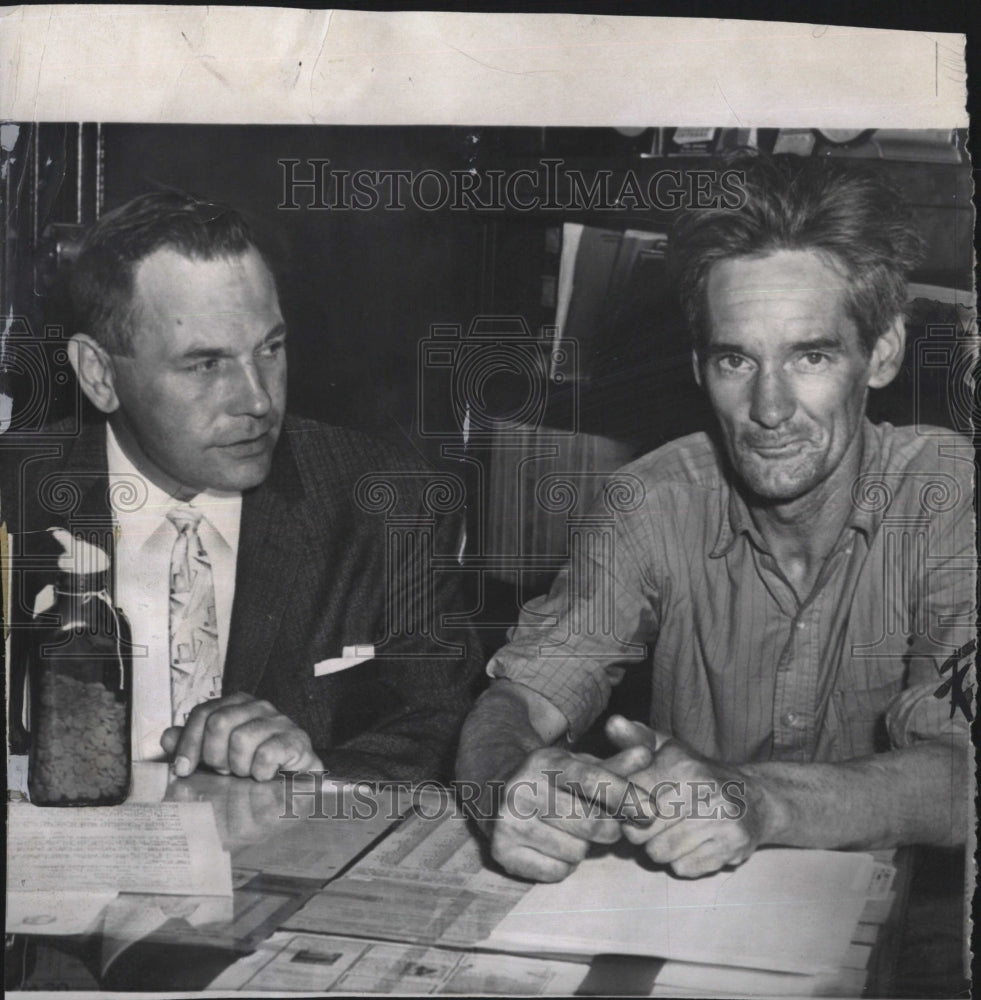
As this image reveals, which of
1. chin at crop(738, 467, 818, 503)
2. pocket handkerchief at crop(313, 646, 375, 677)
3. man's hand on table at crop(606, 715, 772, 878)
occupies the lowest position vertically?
man's hand on table at crop(606, 715, 772, 878)

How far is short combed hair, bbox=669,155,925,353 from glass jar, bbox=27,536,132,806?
0.61 metres

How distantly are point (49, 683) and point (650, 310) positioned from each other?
65 centimetres

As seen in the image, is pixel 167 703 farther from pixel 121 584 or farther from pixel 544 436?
pixel 544 436

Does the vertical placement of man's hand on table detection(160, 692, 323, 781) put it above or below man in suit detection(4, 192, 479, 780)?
below

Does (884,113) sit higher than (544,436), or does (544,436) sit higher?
(884,113)

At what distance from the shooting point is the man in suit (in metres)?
1.10

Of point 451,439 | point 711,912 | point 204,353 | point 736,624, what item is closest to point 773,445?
point 736,624

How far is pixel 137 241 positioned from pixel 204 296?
0.08m

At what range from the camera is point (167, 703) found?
1.11 metres

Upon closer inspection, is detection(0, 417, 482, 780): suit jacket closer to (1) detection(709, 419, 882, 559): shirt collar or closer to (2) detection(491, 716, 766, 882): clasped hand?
(2) detection(491, 716, 766, 882): clasped hand

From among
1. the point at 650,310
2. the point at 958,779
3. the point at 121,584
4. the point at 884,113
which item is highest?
the point at 884,113

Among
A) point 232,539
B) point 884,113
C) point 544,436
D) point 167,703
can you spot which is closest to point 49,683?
point 167,703

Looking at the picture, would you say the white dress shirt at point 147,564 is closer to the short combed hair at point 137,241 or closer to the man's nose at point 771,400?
the short combed hair at point 137,241

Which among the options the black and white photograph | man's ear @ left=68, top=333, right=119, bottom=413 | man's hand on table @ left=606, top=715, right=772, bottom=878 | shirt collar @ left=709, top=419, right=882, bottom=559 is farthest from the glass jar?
shirt collar @ left=709, top=419, right=882, bottom=559
